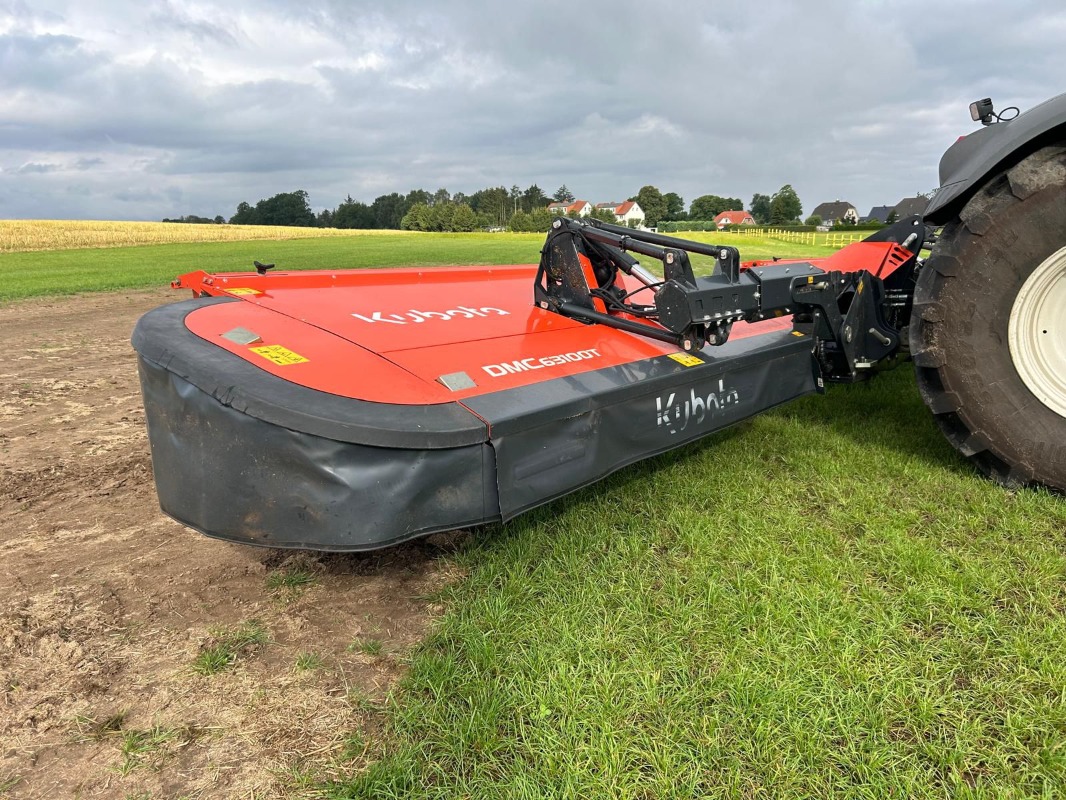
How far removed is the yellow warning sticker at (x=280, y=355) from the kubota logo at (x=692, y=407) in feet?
4.03

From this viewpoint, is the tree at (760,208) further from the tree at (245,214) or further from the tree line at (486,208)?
the tree at (245,214)

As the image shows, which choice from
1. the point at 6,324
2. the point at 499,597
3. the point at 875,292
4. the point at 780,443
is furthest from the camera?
the point at 6,324

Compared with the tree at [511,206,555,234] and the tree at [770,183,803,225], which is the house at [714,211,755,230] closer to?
the tree at [770,183,803,225]

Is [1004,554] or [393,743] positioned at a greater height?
[1004,554]

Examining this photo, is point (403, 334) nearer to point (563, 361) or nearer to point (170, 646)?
point (563, 361)

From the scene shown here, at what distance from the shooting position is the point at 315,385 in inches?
78.7

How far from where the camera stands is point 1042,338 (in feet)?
8.80

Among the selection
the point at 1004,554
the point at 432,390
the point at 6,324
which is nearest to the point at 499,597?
the point at 432,390

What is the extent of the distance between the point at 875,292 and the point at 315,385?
→ 2585 mm

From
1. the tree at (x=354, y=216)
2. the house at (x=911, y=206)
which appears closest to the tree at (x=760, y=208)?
the tree at (x=354, y=216)

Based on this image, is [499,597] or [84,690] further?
[499,597]

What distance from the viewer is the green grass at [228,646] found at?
1996mm

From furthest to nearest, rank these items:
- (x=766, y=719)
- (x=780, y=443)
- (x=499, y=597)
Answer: (x=780, y=443), (x=499, y=597), (x=766, y=719)

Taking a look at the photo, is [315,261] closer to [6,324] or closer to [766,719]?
[6,324]
